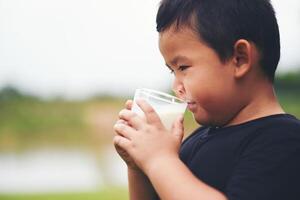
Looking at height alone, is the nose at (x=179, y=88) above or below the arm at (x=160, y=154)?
above

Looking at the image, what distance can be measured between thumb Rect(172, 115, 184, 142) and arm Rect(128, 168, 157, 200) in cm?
15

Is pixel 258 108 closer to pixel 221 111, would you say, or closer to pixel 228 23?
pixel 221 111

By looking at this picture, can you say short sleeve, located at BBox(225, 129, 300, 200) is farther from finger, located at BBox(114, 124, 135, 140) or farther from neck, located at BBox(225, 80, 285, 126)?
finger, located at BBox(114, 124, 135, 140)

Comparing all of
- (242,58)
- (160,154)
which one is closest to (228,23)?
(242,58)

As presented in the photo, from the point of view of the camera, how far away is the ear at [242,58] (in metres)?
1.13

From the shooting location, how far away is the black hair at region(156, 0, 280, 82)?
1.13 meters

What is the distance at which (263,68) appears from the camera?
3.84 feet

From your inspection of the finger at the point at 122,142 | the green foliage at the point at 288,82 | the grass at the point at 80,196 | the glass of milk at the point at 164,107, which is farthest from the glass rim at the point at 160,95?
the green foliage at the point at 288,82

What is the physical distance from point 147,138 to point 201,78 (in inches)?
5.9

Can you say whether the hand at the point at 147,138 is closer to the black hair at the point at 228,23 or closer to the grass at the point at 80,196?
the black hair at the point at 228,23

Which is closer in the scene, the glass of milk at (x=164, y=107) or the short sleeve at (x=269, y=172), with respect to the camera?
the short sleeve at (x=269, y=172)

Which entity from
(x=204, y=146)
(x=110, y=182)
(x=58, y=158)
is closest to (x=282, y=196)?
(x=204, y=146)

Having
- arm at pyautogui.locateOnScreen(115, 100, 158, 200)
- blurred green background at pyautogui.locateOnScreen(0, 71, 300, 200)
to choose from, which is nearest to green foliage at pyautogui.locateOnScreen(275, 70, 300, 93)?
blurred green background at pyautogui.locateOnScreen(0, 71, 300, 200)

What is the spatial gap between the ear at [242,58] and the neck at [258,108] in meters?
0.05
